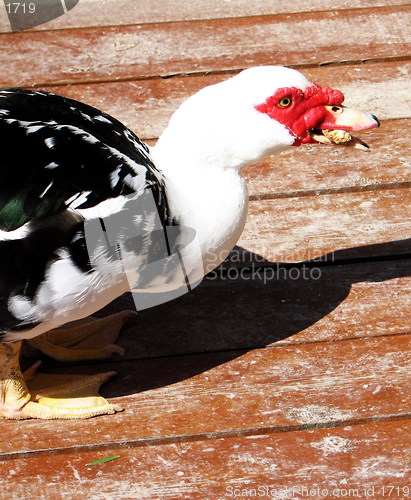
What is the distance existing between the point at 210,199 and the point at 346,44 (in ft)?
5.49

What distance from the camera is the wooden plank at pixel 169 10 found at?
3584 millimetres

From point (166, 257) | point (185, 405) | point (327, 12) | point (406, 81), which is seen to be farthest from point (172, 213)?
point (327, 12)

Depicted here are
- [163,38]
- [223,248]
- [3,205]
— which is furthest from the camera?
[163,38]

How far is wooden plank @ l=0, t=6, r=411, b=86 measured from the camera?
3312 millimetres

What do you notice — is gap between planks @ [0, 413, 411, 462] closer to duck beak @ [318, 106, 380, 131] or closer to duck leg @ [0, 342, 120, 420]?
duck leg @ [0, 342, 120, 420]

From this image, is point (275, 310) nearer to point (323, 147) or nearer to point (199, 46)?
point (323, 147)

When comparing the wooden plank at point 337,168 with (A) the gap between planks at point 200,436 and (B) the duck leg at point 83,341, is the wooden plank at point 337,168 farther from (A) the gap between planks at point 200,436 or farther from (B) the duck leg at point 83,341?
(A) the gap between planks at point 200,436

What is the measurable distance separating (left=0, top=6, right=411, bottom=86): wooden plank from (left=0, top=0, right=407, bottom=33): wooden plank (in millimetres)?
53

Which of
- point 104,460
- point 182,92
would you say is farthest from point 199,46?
point 104,460

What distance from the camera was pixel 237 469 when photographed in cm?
192

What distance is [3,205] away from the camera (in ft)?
5.88

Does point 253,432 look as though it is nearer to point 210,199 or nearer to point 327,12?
point 210,199

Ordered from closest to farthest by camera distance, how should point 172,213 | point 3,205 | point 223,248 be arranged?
1. point 3,205
2. point 172,213
3. point 223,248

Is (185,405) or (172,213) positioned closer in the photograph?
(172,213)
